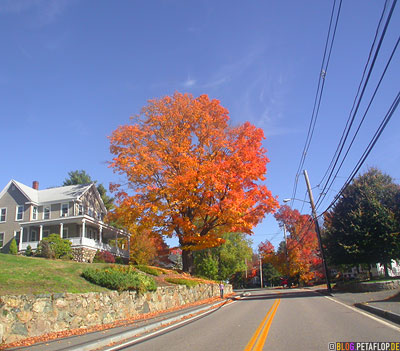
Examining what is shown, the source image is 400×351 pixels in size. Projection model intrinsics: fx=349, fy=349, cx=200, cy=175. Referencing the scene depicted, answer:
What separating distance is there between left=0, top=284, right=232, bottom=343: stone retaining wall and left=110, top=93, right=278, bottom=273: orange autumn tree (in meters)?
7.02

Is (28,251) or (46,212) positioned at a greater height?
(46,212)

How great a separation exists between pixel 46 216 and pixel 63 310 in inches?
1145

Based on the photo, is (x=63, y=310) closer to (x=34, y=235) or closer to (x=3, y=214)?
(x=34, y=235)

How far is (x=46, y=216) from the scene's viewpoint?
37.8m

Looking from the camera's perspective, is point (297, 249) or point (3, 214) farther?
point (297, 249)

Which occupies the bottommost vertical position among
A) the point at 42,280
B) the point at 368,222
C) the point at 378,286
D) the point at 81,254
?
the point at 378,286

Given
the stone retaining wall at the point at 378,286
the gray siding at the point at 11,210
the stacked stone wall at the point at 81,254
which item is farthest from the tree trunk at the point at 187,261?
the gray siding at the point at 11,210

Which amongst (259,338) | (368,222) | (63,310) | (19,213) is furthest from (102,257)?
(259,338)

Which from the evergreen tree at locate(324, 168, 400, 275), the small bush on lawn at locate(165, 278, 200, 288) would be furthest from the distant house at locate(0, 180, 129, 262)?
the evergreen tree at locate(324, 168, 400, 275)

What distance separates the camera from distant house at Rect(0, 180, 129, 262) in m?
35.7

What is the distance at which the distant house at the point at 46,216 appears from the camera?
117 feet

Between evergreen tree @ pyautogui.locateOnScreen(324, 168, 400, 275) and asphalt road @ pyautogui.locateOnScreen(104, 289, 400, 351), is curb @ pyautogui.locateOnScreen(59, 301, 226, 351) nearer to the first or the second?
asphalt road @ pyautogui.locateOnScreen(104, 289, 400, 351)

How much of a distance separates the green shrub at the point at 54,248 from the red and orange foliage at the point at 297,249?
29.2 metres

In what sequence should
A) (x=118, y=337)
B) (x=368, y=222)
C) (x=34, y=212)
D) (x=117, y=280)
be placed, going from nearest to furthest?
(x=118, y=337) < (x=117, y=280) < (x=368, y=222) < (x=34, y=212)
